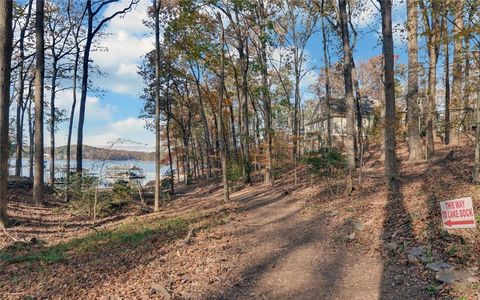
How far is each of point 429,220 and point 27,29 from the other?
988 inches

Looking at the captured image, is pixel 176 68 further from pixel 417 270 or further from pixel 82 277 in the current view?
pixel 417 270

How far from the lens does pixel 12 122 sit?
2992cm

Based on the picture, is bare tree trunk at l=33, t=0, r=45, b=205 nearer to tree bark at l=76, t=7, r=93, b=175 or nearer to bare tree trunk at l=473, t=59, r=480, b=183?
tree bark at l=76, t=7, r=93, b=175

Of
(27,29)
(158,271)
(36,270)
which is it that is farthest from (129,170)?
(27,29)

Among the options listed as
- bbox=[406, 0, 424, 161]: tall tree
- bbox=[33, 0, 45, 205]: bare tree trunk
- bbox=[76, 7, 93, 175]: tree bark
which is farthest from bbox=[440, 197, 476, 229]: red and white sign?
bbox=[76, 7, 93, 175]: tree bark

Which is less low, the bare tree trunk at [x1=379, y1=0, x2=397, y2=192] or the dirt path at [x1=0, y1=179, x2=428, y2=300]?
the bare tree trunk at [x1=379, y1=0, x2=397, y2=192]

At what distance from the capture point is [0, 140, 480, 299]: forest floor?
183 inches

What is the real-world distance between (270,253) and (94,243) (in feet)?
14.5

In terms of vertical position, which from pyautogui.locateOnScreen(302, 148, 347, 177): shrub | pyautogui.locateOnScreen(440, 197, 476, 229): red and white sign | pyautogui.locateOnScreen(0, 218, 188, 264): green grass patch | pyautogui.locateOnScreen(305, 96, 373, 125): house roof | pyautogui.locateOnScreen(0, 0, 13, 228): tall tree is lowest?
pyautogui.locateOnScreen(0, 218, 188, 264): green grass patch

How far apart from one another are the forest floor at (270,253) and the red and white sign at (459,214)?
394 mm

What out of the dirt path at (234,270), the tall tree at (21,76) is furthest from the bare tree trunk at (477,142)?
the tall tree at (21,76)

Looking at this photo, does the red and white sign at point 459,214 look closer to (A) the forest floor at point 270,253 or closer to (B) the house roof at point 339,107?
(A) the forest floor at point 270,253

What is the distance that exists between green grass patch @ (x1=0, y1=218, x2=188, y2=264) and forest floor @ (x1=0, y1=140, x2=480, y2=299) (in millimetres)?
29

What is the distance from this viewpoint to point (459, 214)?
4.60 metres
